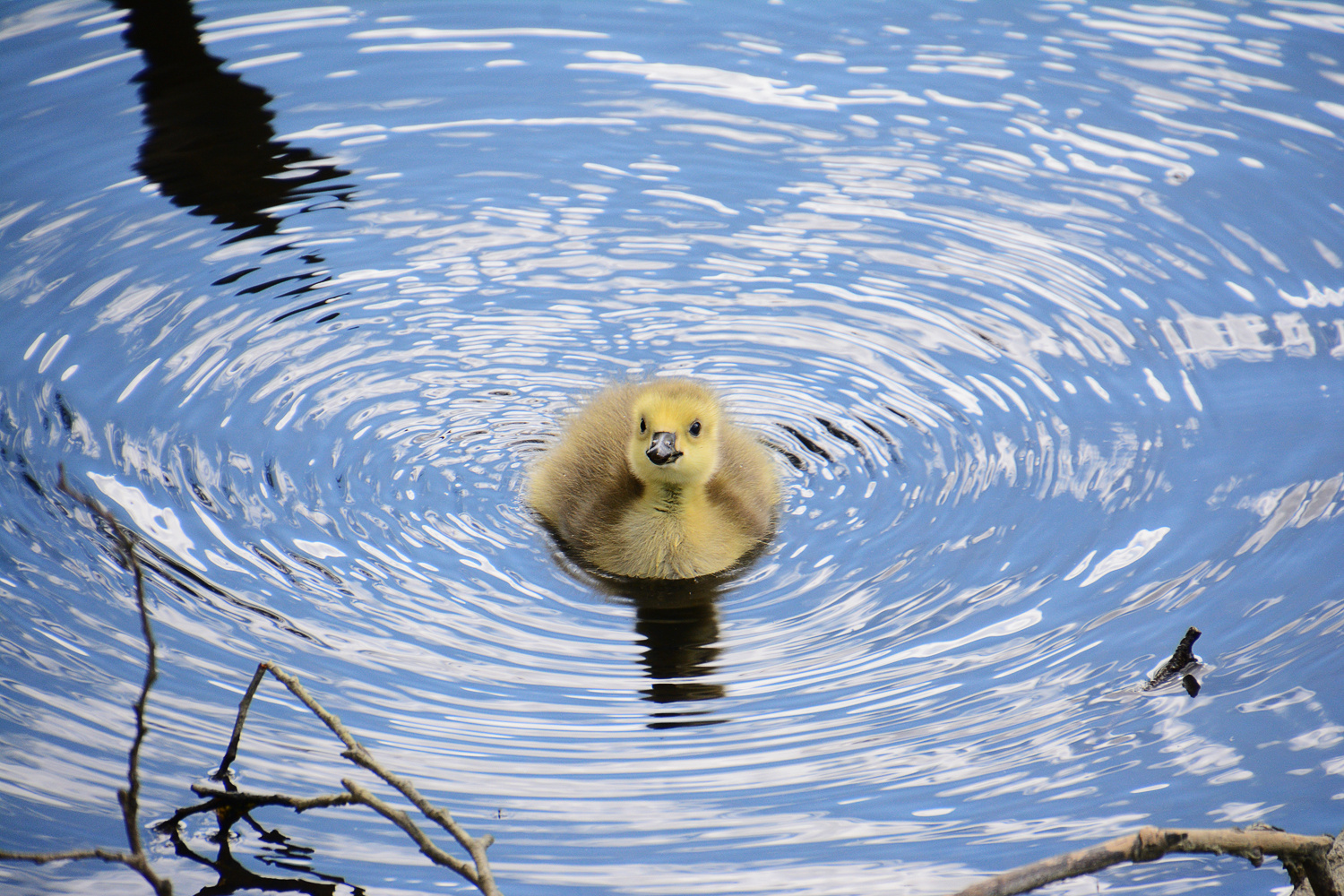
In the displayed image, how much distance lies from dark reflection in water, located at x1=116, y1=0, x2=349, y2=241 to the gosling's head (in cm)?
227

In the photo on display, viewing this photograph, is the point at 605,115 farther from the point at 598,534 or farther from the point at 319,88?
the point at 598,534

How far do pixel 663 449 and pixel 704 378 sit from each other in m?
1.19

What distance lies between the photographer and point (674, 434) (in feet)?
15.2

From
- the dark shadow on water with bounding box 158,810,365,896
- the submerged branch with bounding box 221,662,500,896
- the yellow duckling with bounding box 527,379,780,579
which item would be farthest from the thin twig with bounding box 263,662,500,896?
the yellow duckling with bounding box 527,379,780,579

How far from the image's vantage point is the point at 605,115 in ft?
24.9

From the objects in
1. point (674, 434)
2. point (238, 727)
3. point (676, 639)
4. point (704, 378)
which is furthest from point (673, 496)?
point (238, 727)

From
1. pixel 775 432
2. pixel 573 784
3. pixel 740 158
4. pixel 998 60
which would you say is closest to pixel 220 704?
pixel 573 784

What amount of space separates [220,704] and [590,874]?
117 cm

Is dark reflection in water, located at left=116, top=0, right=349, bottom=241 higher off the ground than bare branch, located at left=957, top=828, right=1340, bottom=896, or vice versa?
dark reflection in water, located at left=116, top=0, right=349, bottom=241

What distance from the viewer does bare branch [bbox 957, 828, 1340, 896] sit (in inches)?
100

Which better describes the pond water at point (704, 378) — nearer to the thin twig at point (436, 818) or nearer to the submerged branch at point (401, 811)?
the submerged branch at point (401, 811)

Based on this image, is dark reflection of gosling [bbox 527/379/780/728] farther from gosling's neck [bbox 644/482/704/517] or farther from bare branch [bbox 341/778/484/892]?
bare branch [bbox 341/778/484/892]

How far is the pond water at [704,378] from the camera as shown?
11.6ft

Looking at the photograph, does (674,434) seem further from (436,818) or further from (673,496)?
(436,818)
